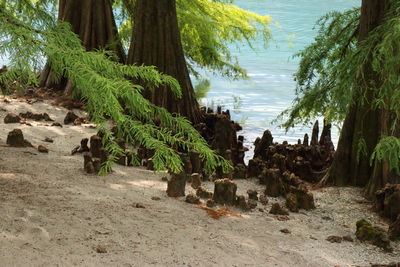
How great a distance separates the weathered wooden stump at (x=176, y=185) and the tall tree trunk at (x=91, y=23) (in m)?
5.71

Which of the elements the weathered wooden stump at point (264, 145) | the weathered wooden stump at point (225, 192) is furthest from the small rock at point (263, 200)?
the weathered wooden stump at point (264, 145)

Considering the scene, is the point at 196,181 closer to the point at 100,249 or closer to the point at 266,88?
the point at 100,249

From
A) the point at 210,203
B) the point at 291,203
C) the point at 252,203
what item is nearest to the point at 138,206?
the point at 210,203

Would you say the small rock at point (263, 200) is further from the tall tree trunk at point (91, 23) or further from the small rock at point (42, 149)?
the tall tree trunk at point (91, 23)

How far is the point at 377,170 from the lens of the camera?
276 inches

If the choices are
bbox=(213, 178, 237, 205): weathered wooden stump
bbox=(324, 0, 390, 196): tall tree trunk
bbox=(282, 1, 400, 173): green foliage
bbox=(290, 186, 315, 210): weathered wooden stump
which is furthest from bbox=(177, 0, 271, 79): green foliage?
bbox=(213, 178, 237, 205): weathered wooden stump

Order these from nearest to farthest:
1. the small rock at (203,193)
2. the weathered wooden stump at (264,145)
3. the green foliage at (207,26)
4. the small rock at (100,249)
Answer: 1. the small rock at (100,249)
2. the small rock at (203,193)
3. the weathered wooden stump at (264,145)
4. the green foliage at (207,26)

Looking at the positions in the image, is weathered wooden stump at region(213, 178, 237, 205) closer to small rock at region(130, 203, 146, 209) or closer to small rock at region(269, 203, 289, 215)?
small rock at region(269, 203, 289, 215)

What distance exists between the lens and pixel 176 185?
6000 mm

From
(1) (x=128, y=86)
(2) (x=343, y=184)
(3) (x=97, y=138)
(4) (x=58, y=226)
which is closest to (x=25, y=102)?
(3) (x=97, y=138)

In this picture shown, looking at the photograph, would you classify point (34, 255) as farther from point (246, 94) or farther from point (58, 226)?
point (246, 94)

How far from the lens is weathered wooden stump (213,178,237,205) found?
5.94 m

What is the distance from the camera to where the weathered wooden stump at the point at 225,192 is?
5938mm

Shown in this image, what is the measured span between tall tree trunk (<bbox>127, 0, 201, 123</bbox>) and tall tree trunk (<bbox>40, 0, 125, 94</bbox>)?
2.03 metres
